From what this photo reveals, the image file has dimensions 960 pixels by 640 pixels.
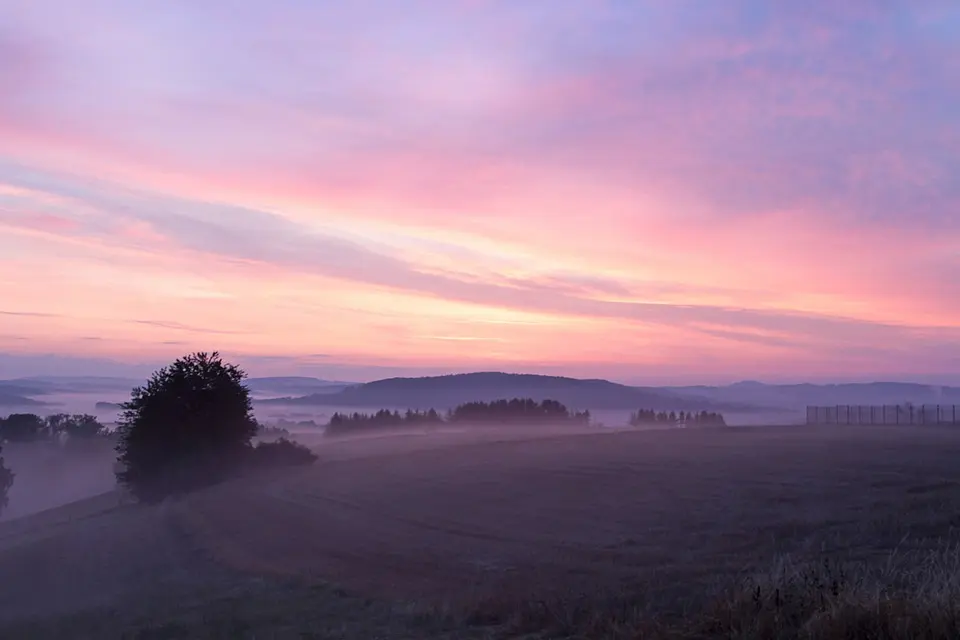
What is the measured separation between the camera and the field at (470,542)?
16203 millimetres

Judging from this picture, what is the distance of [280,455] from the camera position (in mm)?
67438

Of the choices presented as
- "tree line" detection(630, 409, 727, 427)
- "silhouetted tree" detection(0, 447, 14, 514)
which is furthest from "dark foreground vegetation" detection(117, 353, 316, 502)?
"tree line" detection(630, 409, 727, 427)

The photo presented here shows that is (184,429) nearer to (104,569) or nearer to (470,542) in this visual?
(104,569)

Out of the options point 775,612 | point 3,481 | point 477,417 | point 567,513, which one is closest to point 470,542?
point 567,513

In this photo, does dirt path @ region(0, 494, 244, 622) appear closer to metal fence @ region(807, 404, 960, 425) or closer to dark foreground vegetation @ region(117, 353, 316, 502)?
dark foreground vegetation @ region(117, 353, 316, 502)

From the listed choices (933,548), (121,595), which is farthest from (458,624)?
(121,595)

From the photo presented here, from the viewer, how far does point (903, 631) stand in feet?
27.0

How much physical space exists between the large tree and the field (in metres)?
6.87

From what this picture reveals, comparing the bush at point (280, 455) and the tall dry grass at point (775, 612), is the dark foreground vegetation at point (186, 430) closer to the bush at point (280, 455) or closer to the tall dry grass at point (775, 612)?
the bush at point (280, 455)

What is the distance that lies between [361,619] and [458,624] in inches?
97.2

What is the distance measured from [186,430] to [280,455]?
9.11 m

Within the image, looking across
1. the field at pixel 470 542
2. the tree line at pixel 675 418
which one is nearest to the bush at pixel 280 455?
the field at pixel 470 542

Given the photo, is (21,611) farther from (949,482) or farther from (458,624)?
(949,482)

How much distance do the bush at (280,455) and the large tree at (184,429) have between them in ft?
5.96
